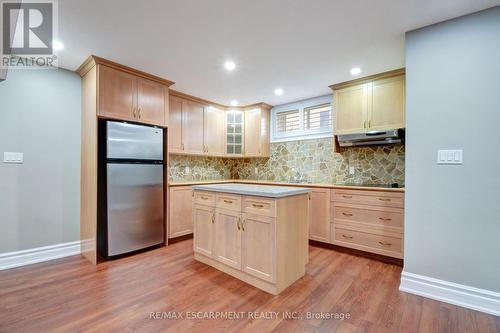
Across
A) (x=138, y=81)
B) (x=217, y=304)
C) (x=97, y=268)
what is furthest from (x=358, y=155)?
(x=97, y=268)

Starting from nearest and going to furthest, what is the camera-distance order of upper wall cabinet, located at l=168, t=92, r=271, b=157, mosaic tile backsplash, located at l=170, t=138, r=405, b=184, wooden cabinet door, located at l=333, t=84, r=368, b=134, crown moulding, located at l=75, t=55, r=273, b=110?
crown moulding, located at l=75, t=55, r=273, b=110
wooden cabinet door, located at l=333, t=84, r=368, b=134
mosaic tile backsplash, located at l=170, t=138, r=405, b=184
upper wall cabinet, located at l=168, t=92, r=271, b=157

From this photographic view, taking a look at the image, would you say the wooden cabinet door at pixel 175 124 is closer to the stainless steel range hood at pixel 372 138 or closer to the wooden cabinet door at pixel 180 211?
the wooden cabinet door at pixel 180 211

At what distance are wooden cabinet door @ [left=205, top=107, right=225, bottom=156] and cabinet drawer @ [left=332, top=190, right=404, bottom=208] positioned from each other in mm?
2444

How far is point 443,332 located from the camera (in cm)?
162

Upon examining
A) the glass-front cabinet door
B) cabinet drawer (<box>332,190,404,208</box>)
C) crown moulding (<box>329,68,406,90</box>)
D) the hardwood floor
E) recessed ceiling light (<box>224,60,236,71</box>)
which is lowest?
the hardwood floor

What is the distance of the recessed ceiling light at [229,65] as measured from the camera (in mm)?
2875

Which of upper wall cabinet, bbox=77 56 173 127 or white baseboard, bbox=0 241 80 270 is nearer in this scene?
white baseboard, bbox=0 241 80 270

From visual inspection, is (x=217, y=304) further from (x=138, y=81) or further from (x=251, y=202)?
(x=138, y=81)

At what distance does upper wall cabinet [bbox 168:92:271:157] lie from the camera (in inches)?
158

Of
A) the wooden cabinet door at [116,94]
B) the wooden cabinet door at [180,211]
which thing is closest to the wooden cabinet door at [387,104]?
the wooden cabinet door at [180,211]

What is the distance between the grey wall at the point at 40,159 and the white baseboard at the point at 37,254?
0.21ft

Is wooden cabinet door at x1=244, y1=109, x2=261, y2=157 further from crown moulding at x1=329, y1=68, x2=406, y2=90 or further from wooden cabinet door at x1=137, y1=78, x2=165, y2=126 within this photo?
wooden cabinet door at x1=137, y1=78, x2=165, y2=126

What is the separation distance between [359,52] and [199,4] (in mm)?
1820

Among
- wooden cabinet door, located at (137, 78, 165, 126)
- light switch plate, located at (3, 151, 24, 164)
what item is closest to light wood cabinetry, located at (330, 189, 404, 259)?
wooden cabinet door, located at (137, 78, 165, 126)
